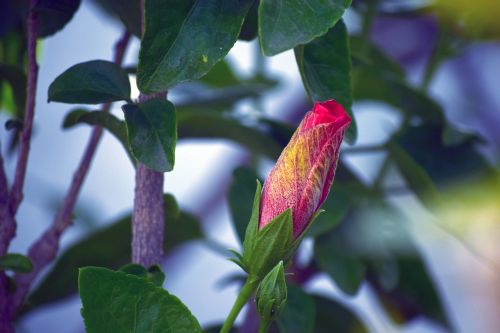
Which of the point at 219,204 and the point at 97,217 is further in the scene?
the point at 219,204

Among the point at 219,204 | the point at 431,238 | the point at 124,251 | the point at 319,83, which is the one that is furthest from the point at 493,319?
the point at 319,83

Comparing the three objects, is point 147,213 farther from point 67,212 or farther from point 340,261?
point 340,261

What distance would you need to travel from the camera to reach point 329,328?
0.80 m

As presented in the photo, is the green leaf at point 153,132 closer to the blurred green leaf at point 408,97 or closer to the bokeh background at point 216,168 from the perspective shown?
the blurred green leaf at point 408,97

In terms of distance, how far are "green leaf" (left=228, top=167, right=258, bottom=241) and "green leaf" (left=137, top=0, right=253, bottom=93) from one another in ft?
0.88

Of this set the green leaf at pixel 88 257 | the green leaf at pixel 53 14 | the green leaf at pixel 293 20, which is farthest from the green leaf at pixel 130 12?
the green leaf at pixel 88 257

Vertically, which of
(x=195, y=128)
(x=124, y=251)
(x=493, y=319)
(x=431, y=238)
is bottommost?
(x=493, y=319)

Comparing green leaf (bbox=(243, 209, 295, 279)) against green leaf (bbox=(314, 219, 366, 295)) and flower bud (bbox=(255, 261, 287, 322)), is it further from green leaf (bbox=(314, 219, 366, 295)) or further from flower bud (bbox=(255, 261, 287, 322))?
green leaf (bbox=(314, 219, 366, 295))

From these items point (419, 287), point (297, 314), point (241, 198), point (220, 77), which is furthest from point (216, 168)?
point (297, 314)

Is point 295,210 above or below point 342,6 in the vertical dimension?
below

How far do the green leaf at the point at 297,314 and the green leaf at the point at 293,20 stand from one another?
253mm

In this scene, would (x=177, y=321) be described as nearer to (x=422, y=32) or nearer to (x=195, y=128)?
(x=195, y=128)

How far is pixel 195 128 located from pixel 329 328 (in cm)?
24

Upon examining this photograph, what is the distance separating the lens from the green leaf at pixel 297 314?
23.2 inches
